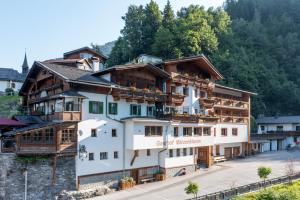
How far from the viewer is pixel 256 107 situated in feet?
243

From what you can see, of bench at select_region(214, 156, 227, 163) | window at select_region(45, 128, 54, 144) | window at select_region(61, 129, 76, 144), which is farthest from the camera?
bench at select_region(214, 156, 227, 163)

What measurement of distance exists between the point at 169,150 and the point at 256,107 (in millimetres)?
42561

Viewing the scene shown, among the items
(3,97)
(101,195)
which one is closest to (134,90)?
(101,195)

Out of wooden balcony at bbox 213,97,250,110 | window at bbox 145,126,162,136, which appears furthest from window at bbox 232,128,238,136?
window at bbox 145,126,162,136

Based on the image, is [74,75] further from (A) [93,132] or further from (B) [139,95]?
(B) [139,95]

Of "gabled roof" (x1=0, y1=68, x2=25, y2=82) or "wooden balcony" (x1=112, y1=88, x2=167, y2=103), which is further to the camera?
"gabled roof" (x1=0, y1=68, x2=25, y2=82)

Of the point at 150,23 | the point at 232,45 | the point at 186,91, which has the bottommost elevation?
the point at 186,91

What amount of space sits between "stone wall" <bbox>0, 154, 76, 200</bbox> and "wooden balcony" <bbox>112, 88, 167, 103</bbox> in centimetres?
825

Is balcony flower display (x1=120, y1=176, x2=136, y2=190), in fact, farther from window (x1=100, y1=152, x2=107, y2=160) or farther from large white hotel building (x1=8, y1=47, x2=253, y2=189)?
window (x1=100, y1=152, x2=107, y2=160)

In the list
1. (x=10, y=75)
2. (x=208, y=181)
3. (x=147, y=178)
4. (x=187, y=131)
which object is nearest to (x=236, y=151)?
(x=187, y=131)

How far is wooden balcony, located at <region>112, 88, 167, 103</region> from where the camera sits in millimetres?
32875

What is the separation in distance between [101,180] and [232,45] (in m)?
58.5

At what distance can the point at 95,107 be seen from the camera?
3147cm

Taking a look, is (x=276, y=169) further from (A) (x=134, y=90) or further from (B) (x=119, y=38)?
(B) (x=119, y=38)
